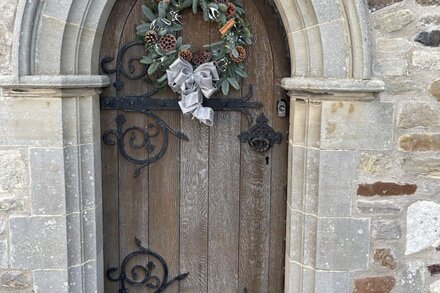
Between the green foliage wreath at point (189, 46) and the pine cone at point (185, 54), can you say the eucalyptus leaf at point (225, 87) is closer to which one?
the green foliage wreath at point (189, 46)

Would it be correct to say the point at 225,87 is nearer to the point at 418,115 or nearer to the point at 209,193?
the point at 209,193

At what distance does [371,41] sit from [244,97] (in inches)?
27.7

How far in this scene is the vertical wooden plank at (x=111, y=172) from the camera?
244cm

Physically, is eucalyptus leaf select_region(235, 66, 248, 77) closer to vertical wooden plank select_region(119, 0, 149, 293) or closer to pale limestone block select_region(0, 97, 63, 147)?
vertical wooden plank select_region(119, 0, 149, 293)

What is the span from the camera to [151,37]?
2.33 m

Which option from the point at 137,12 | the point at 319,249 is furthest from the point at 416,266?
the point at 137,12

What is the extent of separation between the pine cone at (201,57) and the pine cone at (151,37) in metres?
0.21

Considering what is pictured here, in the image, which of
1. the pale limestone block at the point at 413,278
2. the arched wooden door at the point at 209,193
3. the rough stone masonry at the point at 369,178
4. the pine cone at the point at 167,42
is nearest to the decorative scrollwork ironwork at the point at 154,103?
the arched wooden door at the point at 209,193

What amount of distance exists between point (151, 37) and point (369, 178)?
1.25 metres

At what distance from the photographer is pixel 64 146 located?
7.15ft

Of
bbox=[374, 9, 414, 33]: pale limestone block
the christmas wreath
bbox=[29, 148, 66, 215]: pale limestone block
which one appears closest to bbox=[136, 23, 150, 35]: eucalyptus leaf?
the christmas wreath

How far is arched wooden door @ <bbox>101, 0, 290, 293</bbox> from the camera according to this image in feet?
8.24

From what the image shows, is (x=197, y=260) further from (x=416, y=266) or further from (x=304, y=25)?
(x=304, y=25)

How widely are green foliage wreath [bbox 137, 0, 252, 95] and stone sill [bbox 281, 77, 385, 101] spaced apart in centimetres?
37
